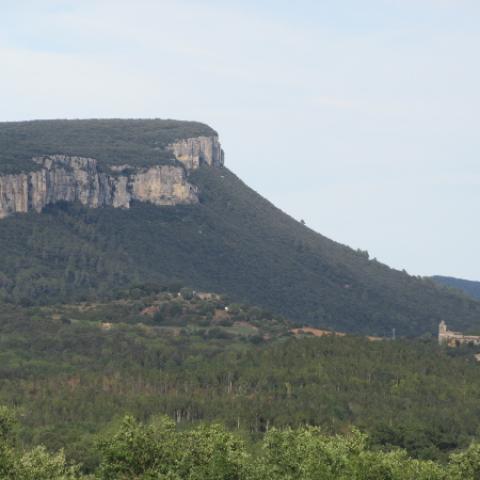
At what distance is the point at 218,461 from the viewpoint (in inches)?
4259

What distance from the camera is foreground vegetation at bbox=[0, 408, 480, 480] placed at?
105688 mm

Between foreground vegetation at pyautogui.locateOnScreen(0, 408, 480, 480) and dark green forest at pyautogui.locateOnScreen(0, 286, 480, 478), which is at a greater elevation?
foreground vegetation at pyautogui.locateOnScreen(0, 408, 480, 480)

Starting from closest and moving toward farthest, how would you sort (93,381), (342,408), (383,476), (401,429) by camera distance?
(383,476), (401,429), (342,408), (93,381)

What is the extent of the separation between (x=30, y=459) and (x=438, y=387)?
8410cm

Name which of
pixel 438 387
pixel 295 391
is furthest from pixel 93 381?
pixel 438 387

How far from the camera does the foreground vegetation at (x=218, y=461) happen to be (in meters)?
106

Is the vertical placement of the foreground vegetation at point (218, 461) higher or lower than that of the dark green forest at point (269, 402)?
higher

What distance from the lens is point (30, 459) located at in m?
112

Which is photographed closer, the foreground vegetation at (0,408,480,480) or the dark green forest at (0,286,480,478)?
the foreground vegetation at (0,408,480,480)

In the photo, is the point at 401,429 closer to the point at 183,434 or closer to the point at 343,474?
the point at 183,434

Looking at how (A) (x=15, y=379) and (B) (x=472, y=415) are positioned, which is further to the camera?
(A) (x=15, y=379)

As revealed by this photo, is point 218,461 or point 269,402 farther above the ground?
point 218,461

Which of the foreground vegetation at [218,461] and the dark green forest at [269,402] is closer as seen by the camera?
the foreground vegetation at [218,461]

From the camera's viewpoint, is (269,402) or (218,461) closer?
(218,461)
